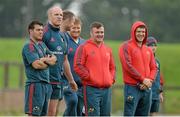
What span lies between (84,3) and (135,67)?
6593 cm

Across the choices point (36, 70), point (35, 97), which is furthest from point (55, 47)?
point (35, 97)

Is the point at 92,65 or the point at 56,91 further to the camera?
the point at 92,65

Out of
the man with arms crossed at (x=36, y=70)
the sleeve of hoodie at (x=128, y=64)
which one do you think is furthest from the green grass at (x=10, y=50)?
the man with arms crossed at (x=36, y=70)

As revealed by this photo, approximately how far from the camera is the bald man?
41.7 ft

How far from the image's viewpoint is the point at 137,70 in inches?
543

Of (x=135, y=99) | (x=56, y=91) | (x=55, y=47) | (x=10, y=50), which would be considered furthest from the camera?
(x=10, y=50)

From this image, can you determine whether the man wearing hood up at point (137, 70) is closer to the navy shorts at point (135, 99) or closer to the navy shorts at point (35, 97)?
the navy shorts at point (135, 99)

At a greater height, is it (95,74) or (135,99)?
(95,74)

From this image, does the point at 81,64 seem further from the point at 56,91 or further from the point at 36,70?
the point at 36,70

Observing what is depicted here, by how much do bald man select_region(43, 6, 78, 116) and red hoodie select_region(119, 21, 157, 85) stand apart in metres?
1.32

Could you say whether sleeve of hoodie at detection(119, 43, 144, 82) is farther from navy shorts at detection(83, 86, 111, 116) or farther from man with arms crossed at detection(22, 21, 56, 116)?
man with arms crossed at detection(22, 21, 56, 116)

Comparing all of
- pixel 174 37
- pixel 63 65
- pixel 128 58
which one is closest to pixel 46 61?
pixel 63 65

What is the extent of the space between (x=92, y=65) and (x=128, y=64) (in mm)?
866

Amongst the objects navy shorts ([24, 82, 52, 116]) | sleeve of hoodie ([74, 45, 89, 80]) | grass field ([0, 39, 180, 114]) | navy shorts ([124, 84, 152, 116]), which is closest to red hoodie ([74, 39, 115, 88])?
sleeve of hoodie ([74, 45, 89, 80])
